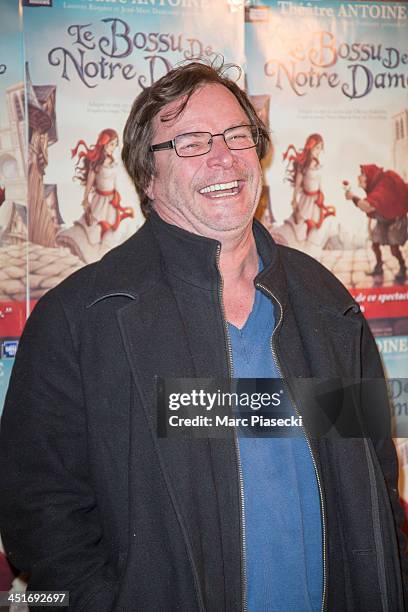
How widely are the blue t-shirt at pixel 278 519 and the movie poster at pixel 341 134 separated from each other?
0.70 metres

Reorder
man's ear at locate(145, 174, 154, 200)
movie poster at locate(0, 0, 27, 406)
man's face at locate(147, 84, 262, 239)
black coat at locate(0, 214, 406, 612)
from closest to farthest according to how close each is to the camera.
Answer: black coat at locate(0, 214, 406, 612) < man's face at locate(147, 84, 262, 239) < man's ear at locate(145, 174, 154, 200) < movie poster at locate(0, 0, 27, 406)

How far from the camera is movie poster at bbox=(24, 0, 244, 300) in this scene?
168 cm

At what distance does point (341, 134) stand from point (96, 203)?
705mm

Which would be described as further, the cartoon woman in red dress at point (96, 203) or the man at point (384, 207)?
the man at point (384, 207)

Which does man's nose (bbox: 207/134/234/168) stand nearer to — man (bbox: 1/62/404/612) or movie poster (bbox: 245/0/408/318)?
man (bbox: 1/62/404/612)

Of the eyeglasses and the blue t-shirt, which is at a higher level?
the eyeglasses

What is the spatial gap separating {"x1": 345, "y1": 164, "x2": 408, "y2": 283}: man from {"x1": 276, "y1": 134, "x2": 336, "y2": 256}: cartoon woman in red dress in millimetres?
95

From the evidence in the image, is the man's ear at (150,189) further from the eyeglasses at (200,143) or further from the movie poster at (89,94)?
the movie poster at (89,94)

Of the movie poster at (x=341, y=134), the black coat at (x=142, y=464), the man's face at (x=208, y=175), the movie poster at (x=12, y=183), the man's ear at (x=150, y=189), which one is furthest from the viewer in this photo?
the movie poster at (x=341, y=134)

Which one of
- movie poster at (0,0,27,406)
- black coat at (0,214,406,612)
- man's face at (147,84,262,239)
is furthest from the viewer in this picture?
movie poster at (0,0,27,406)

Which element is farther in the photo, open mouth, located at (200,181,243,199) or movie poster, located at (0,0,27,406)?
movie poster, located at (0,0,27,406)

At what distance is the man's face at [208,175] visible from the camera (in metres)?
1.30

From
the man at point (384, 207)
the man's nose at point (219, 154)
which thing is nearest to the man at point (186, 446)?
the man's nose at point (219, 154)

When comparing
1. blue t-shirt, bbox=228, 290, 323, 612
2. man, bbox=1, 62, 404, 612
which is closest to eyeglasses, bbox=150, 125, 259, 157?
man, bbox=1, 62, 404, 612
